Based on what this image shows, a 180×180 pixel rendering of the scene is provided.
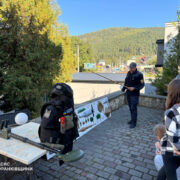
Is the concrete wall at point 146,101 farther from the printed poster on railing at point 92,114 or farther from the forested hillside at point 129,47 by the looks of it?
the forested hillside at point 129,47

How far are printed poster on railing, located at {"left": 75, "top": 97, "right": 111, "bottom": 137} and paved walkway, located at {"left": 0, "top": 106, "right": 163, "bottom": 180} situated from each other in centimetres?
19

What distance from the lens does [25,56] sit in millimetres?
6855

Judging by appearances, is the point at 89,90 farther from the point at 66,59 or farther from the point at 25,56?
the point at 25,56

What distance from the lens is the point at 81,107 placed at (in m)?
4.64

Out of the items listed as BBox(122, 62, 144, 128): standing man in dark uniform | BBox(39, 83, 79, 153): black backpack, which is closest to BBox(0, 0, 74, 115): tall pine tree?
BBox(122, 62, 144, 128): standing man in dark uniform

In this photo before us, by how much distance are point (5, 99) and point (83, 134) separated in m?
4.06

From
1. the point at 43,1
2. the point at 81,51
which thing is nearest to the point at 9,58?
the point at 43,1

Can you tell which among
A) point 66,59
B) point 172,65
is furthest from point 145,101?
point 66,59

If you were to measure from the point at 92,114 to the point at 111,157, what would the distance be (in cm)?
176

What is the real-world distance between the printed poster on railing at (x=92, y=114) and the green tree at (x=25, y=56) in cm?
296

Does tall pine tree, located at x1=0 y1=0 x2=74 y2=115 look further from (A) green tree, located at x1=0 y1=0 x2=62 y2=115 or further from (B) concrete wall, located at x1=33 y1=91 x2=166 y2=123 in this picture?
(B) concrete wall, located at x1=33 y1=91 x2=166 y2=123

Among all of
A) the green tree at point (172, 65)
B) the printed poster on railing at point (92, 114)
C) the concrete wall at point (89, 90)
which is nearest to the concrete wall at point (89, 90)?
the concrete wall at point (89, 90)

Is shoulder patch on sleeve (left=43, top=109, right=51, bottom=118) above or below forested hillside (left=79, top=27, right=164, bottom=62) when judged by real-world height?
below

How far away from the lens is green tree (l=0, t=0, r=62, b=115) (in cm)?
656
